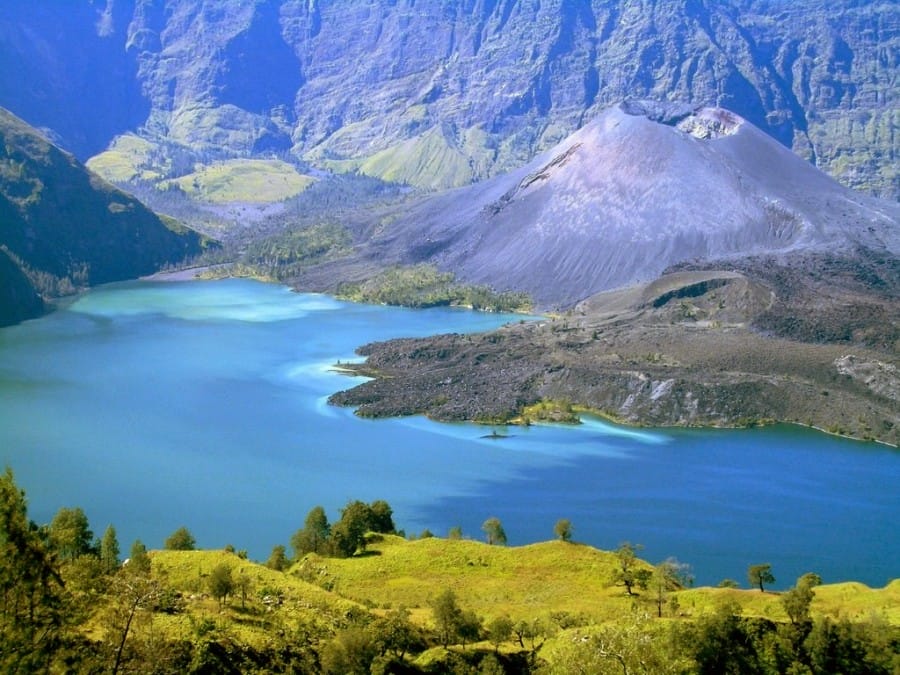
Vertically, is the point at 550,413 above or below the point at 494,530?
above

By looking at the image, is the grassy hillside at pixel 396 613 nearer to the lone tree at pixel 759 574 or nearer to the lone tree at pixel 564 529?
the lone tree at pixel 759 574

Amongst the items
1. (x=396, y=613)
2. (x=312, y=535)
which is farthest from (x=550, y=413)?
(x=396, y=613)

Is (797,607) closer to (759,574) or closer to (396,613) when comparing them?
(759,574)

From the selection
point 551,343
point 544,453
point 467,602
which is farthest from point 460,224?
point 467,602

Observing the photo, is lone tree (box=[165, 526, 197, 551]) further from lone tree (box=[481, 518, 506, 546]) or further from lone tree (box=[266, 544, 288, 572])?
lone tree (box=[481, 518, 506, 546])

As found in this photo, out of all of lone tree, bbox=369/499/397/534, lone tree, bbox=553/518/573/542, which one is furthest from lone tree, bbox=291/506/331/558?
lone tree, bbox=553/518/573/542

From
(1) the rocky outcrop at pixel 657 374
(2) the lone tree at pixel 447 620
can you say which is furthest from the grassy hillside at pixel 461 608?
(1) the rocky outcrop at pixel 657 374
